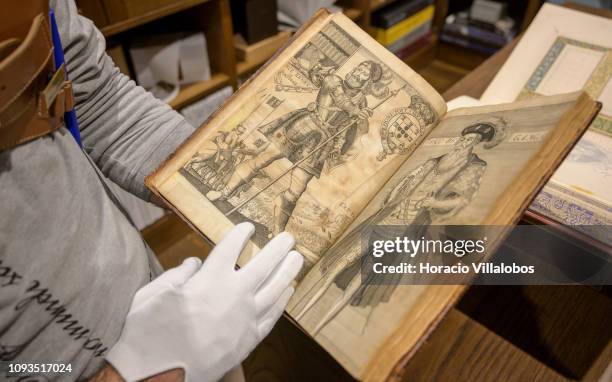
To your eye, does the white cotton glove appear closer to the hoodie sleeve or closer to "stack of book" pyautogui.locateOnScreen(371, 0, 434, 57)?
the hoodie sleeve

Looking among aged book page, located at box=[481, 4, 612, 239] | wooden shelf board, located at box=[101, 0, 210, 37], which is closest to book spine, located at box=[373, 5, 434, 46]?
wooden shelf board, located at box=[101, 0, 210, 37]

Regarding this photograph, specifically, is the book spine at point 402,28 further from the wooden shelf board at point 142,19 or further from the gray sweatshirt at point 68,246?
the gray sweatshirt at point 68,246

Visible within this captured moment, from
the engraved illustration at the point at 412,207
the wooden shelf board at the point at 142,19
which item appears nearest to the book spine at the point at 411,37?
the wooden shelf board at the point at 142,19

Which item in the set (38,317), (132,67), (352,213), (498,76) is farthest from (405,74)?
(132,67)

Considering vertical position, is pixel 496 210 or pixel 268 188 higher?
pixel 496 210

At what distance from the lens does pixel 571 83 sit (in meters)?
0.84

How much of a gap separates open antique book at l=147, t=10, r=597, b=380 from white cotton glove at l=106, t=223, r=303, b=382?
0.03 metres

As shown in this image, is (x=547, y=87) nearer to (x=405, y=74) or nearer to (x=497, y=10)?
(x=405, y=74)

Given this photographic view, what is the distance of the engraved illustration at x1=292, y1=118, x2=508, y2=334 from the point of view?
499mm

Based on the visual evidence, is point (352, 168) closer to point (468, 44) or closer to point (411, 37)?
point (411, 37)

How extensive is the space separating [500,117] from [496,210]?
175mm

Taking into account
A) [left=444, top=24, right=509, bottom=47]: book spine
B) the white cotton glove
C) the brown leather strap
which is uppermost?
[left=444, top=24, right=509, bottom=47]: book spine

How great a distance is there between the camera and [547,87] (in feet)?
2.78

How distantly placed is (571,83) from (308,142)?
576mm
